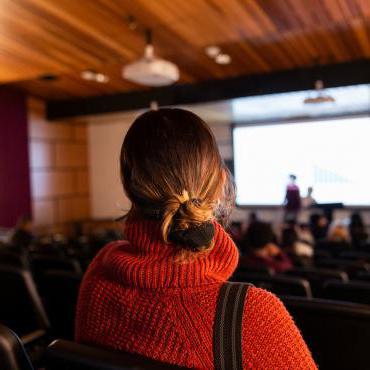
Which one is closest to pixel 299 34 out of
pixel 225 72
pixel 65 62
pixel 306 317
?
pixel 225 72

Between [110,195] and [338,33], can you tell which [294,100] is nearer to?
[338,33]

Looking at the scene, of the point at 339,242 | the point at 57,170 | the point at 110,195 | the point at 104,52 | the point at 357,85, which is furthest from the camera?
the point at 110,195

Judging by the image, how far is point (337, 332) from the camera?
133cm

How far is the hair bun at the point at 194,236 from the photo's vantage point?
87 cm

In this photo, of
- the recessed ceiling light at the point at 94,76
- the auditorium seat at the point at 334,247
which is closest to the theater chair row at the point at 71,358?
the auditorium seat at the point at 334,247

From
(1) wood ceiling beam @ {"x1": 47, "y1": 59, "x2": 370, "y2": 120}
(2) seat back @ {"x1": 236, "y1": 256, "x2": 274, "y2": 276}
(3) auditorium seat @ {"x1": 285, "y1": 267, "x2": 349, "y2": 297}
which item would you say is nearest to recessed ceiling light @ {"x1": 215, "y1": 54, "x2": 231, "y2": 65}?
(1) wood ceiling beam @ {"x1": 47, "y1": 59, "x2": 370, "y2": 120}

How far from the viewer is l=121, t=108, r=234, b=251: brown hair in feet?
2.95

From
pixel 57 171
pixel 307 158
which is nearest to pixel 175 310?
pixel 307 158

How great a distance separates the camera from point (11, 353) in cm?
83

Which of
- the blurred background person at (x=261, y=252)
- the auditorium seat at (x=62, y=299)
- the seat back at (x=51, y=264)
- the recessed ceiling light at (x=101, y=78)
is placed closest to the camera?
the auditorium seat at (x=62, y=299)

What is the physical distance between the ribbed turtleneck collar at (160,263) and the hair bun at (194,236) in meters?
0.04

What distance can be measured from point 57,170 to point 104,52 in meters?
4.43

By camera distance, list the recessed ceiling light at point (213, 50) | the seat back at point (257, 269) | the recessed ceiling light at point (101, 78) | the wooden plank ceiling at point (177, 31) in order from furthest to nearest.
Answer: the recessed ceiling light at point (101, 78), the recessed ceiling light at point (213, 50), the wooden plank ceiling at point (177, 31), the seat back at point (257, 269)

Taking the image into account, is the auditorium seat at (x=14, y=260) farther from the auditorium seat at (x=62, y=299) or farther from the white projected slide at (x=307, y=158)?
the white projected slide at (x=307, y=158)
